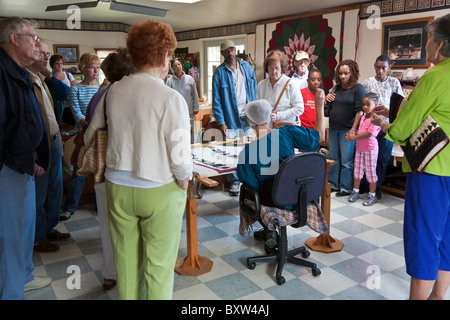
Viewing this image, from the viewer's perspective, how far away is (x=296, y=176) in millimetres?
2367

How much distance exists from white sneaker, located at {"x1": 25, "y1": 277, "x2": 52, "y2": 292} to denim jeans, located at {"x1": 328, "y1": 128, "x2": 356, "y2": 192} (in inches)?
128

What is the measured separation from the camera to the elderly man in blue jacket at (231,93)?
4227 mm

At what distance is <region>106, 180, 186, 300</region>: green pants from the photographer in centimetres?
167

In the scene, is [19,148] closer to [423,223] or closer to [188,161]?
[188,161]

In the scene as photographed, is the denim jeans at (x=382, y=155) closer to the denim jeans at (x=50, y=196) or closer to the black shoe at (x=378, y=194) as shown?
the black shoe at (x=378, y=194)

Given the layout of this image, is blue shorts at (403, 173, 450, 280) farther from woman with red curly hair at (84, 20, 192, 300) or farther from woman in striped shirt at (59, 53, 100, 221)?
woman in striped shirt at (59, 53, 100, 221)

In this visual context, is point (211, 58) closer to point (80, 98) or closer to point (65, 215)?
point (80, 98)

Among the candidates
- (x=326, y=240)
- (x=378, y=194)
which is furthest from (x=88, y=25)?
(x=326, y=240)

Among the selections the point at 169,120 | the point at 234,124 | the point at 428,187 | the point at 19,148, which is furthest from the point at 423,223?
the point at 234,124

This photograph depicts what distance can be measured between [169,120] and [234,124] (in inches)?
108

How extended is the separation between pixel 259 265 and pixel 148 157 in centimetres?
153

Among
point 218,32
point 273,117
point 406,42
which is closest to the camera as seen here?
point 273,117

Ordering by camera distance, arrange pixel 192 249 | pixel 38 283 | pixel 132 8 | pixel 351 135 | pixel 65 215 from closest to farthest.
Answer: pixel 38 283 → pixel 192 249 → pixel 65 215 → pixel 351 135 → pixel 132 8

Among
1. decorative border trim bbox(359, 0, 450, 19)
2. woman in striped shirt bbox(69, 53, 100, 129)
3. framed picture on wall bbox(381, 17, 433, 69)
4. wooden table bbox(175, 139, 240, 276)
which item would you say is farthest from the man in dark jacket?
decorative border trim bbox(359, 0, 450, 19)
